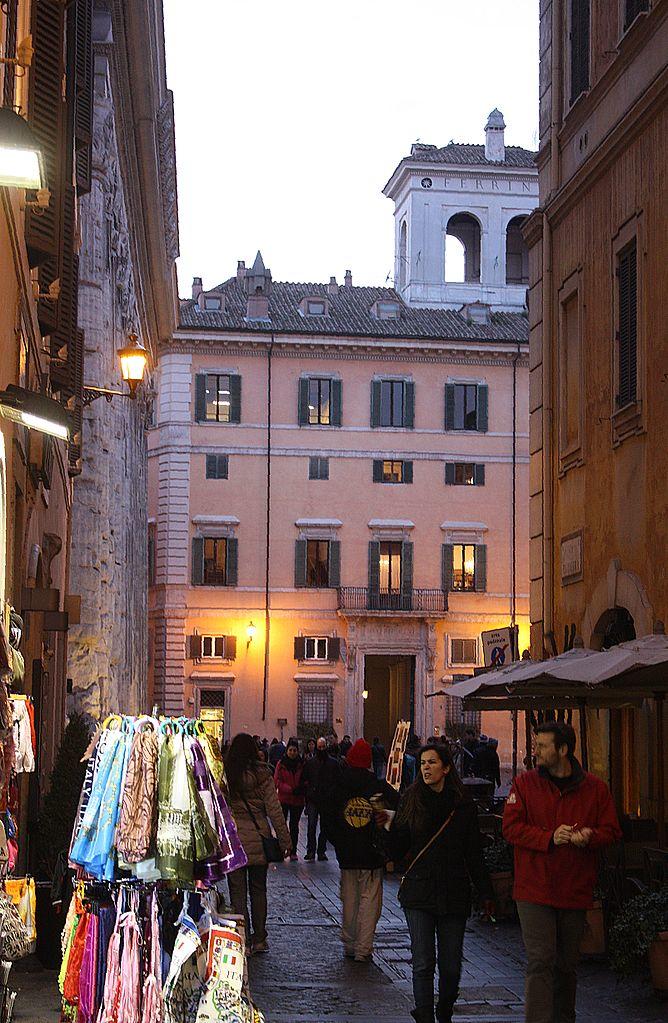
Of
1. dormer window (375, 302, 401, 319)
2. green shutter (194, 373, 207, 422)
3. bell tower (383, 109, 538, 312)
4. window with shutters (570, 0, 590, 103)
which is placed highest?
bell tower (383, 109, 538, 312)

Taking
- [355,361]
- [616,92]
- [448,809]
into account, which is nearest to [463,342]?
[355,361]

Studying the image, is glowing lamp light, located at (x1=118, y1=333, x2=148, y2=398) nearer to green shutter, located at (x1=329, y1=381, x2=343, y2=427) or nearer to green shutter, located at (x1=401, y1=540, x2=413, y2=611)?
green shutter, located at (x1=401, y1=540, x2=413, y2=611)

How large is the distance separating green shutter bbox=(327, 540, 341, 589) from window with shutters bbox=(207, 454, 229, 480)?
4.04m

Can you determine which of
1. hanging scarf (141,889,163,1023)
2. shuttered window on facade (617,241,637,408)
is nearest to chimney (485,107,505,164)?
shuttered window on facade (617,241,637,408)

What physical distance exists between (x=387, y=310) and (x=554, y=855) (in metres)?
49.4

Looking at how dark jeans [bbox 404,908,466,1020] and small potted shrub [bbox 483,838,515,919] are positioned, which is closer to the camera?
dark jeans [bbox 404,908,466,1020]

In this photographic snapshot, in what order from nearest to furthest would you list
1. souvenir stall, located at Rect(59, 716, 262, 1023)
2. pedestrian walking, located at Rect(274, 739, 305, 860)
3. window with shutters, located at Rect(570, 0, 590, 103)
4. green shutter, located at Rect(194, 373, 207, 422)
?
1. souvenir stall, located at Rect(59, 716, 262, 1023)
2. window with shutters, located at Rect(570, 0, 590, 103)
3. pedestrian walking, located at Rect(274, 739, 305, 860)
4. green shutter, located at Rect(194, 373, 207, 422)

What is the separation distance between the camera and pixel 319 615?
52781 mm

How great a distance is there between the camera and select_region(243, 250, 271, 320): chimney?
5572 cm

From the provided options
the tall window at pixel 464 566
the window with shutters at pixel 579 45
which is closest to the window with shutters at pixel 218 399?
the tall window at pixel 464 566

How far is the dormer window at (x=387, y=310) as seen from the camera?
57.2 metres

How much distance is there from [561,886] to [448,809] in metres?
1.26

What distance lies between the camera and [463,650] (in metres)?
53.3

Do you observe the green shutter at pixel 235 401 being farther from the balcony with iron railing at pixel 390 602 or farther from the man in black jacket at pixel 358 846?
the man in black jacket at pixel 358 846
